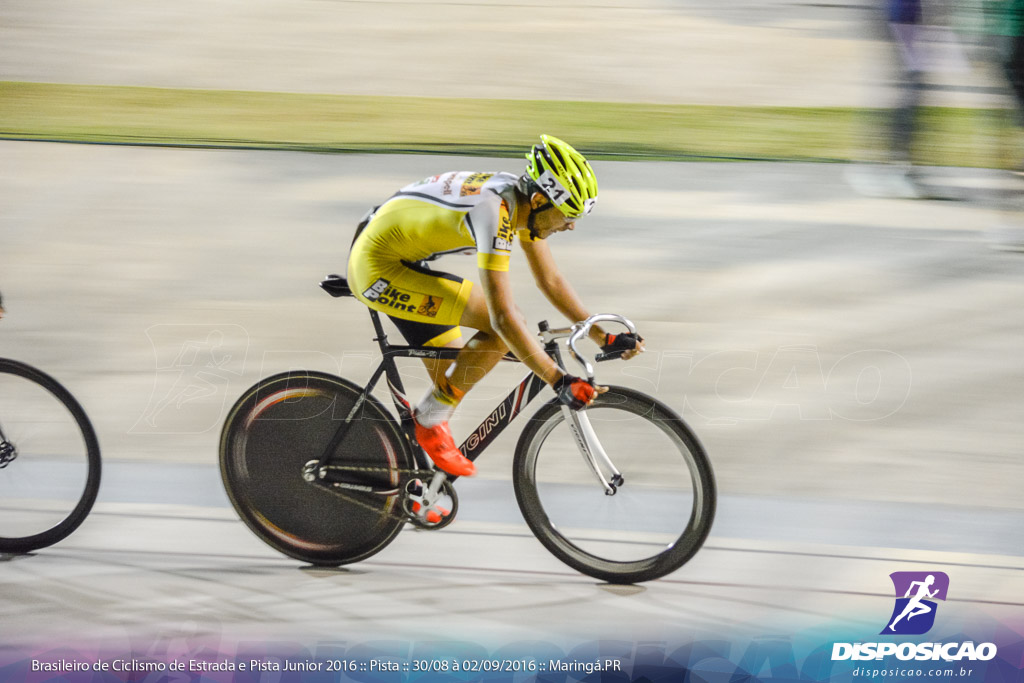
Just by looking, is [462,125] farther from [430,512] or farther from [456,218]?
[430,512]

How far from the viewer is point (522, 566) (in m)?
3.54

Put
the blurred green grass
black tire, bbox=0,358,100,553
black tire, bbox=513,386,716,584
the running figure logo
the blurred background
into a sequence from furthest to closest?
the blurred green grass
the blurred background
black tire, bbox=0,358,100,553
the running figure logo
black tire, bbox=513,386,716,584

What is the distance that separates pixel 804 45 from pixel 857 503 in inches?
200

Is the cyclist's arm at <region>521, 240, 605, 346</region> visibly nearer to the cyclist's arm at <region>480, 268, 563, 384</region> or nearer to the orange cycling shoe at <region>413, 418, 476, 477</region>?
the cyclist's arm at <region>480, 268, 563, 384</region>

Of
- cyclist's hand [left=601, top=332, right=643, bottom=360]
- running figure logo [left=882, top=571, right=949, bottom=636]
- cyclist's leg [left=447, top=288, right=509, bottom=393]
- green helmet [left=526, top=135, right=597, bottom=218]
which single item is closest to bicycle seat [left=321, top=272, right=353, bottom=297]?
cyclist's leg [left=447, top=288, right=509, bottom=393]

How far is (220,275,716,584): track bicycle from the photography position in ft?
10.8

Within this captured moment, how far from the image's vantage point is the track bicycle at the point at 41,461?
3414 millimetres

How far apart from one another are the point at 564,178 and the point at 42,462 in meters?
2.01

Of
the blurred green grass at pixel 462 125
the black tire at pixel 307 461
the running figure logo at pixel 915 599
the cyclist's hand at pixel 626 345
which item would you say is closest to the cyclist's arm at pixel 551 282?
the cyclist's hand at pixel 626 345

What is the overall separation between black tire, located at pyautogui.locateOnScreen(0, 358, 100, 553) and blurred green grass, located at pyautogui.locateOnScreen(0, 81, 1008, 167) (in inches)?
153

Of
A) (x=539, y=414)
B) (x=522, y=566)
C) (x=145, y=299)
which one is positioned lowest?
(x=145, y=299)

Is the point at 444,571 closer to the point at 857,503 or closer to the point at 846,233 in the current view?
the point at 857,503

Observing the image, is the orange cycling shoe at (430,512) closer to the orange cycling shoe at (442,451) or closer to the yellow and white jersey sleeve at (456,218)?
the orange cycling shoe at (442,451)

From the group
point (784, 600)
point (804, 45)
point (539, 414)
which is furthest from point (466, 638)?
point (804, 45)
